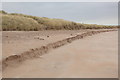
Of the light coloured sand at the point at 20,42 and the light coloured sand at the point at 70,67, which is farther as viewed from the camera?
the light coloured sand at the point at 20,42

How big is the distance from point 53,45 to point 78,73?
1.82 meters

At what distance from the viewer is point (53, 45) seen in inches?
156

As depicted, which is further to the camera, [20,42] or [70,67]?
[20,42]

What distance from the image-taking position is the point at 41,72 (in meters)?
2.29

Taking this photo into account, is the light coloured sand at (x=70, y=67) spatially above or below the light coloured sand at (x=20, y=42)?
below

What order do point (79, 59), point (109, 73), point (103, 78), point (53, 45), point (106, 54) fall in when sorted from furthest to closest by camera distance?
1. point (53, 45)
2. point (106, 54)
3. point (79, 59)
4. point (109, 73)
5. point (103, 78)

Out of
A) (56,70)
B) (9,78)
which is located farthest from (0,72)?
(56,70)

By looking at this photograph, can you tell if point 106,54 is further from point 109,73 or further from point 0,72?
point 0,72

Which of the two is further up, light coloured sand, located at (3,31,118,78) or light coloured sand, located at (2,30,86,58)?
light coloured sand, located at (2,30,86,58)

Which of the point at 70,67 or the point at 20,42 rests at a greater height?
the point at 20,42

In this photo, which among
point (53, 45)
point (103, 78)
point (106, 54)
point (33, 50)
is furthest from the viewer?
point (53, 45)

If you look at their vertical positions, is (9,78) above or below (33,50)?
below

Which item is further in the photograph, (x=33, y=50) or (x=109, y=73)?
(x=33, y=50)

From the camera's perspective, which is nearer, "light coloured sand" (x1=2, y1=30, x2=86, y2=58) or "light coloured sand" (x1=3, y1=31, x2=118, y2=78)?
"light coloured sand" (x1=3, y1=31, x2=118, y2=78)
